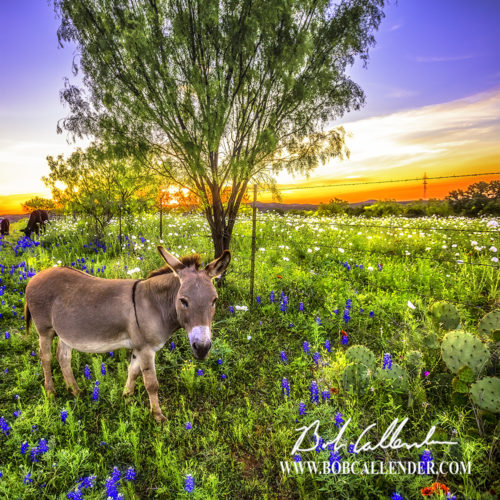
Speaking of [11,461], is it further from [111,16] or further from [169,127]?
[111,16]

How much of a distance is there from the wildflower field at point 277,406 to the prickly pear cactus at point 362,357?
0.5 inches

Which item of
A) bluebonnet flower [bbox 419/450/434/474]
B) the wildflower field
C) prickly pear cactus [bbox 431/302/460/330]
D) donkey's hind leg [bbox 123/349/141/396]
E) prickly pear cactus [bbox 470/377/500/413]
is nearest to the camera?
bluebonnet flower [bbox 419/450/434/474]

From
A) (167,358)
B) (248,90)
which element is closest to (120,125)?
(248,90)

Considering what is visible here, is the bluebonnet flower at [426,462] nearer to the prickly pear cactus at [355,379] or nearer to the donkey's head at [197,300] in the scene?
the prickly pear cactus at [355,379]

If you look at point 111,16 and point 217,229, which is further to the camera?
point 217,229

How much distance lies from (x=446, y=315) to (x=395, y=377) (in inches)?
61.6

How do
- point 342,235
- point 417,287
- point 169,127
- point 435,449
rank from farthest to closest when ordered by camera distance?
1. point 342,235
2. point 417,287
3. point 169,127
4. point 435,449

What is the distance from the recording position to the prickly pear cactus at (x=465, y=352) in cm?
309

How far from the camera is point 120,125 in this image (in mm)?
5480

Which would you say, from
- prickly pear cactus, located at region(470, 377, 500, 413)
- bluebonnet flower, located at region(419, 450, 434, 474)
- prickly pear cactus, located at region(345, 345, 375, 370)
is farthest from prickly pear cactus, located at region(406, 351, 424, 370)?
bluebonnet flower, located at region(419, 450, 434, 474)

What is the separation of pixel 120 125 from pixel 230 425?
5523 millimetres

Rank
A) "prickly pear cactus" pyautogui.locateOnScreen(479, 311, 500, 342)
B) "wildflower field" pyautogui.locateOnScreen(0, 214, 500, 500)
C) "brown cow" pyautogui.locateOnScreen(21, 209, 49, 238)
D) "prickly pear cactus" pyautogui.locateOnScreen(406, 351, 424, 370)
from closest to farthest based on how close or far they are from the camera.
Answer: "wildflower field" pyautogui.locateOnScreen(0, 214, 500, 500) < "prickly pear cactus" pyautogui.locateOnScreen(406, 351, 424, 370) < "prickly pear cactus" pyautogui.locateOnScreen(479, 311, 500, 342) < "brown cow" pyautogui.locateOnScreen(21, 209, 49, 238)

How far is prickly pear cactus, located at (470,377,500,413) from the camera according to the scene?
266 centimetres

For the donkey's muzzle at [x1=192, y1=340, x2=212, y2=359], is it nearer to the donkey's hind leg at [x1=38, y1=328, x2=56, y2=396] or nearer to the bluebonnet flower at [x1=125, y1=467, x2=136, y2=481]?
the bluebonnet flower at [x1=125, y1=467, x2=136, y2=481]
